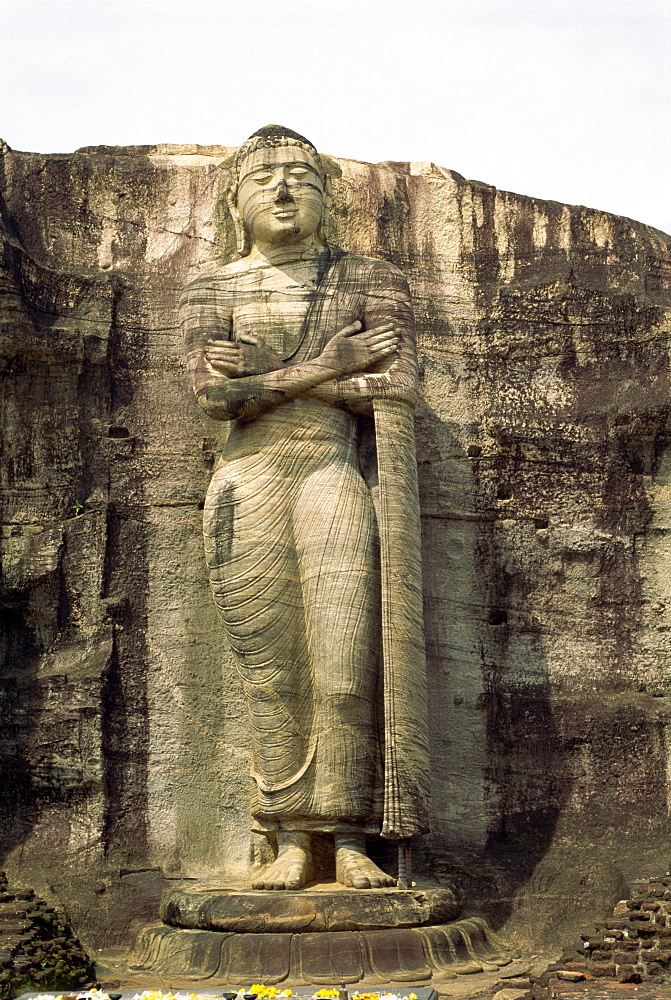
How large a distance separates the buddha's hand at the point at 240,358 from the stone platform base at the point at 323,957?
3216mm

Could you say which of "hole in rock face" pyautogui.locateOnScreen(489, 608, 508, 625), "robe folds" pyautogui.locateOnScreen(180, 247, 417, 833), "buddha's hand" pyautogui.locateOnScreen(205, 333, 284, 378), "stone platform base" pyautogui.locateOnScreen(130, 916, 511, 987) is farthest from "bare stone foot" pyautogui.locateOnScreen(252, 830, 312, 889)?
"buddha's hand" pyautogui.locateOnScreen(205, 333, 284, 378)

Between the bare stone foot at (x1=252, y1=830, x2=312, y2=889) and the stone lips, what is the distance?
95mm

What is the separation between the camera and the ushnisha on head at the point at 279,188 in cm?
891

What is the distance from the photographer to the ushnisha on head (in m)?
8.91

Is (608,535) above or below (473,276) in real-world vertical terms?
below

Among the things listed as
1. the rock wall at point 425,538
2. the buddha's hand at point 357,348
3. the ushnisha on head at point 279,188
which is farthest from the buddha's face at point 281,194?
Answer: the buddha's hand at point 357,348

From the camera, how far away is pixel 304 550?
8.31 meters

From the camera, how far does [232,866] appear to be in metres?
8.71

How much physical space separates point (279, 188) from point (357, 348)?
1.15 metres

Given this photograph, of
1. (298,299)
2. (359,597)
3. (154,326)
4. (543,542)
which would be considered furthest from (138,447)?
(543,542)

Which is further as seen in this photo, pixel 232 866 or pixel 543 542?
pixel 543 542

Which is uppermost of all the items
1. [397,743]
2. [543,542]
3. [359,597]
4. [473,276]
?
[473,276]

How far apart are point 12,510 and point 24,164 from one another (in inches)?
95.3

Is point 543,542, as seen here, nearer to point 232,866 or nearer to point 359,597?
point 359,597
